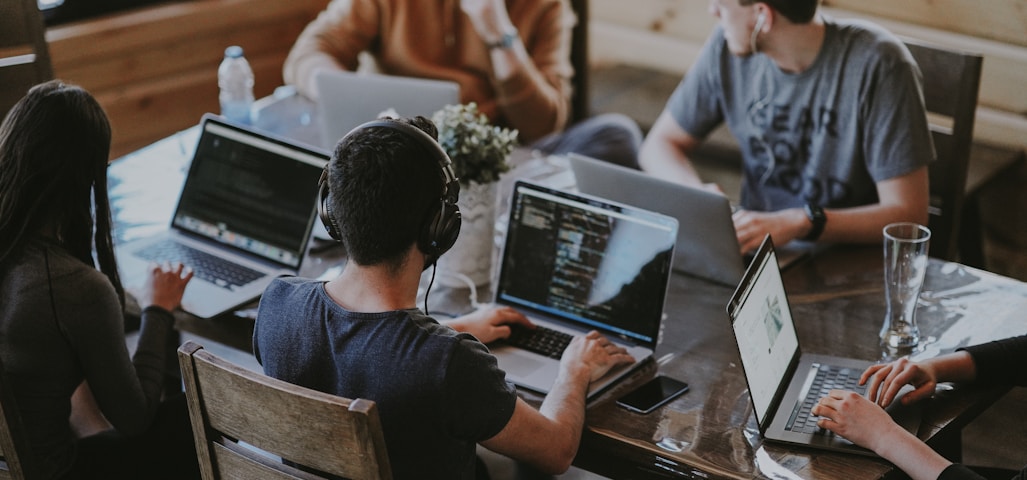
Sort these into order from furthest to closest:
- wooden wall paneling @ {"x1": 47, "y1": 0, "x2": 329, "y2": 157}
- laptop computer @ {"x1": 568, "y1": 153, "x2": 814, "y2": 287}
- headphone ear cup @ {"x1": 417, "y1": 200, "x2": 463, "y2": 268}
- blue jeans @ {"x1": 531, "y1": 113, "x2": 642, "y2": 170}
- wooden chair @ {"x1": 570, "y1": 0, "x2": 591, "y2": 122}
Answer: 1. wooden wall paneling @ {"x1": 47, "y1": 0, "x2": 329, "y2": 157}
2. wooden chair @ {"x1": 570, "y1": 0, "x2": 591, "y2": 122}
3. blue jeans @ {"x1": 531, "y1": 113, "x2": 642, "y2": 170}
4. laptop computer @ {"x1": 568, "y1": 153, "x2": 814, "y2": 287}
5. headphone ear cup @ {"x1": 417, "y1": 200, "x2": 463, "y2": 268}

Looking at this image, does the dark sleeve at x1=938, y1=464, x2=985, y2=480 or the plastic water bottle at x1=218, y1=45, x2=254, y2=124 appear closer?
the dark sleeve at x1=938, y1=464, x2=985, y2=480

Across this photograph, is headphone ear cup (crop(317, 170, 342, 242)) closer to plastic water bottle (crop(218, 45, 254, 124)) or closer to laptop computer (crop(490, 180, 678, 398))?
laptop computer (crop(490, 180, 678, 398))

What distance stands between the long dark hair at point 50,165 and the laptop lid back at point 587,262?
71cm

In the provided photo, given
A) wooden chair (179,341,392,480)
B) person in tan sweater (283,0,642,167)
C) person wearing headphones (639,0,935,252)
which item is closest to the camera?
wooden chair (179,341,392,480)

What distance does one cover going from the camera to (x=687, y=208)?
6.48 feet

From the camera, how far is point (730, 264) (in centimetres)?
203

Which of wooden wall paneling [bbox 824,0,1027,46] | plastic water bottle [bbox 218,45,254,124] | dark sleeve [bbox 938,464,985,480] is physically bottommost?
dark sleeve [bbox 938,464,985,480]

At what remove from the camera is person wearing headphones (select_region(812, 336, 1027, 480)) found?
1.51m

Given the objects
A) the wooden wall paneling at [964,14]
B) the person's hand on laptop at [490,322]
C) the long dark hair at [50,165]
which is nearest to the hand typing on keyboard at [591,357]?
the person's hand on laptop at [490,322]

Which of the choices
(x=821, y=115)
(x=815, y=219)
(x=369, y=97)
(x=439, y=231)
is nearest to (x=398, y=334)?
(x=439, y=231)

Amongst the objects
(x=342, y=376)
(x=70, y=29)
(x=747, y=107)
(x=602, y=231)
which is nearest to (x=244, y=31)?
(x=70, y=29)

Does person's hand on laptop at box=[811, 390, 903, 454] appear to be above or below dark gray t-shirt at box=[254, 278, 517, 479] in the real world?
below

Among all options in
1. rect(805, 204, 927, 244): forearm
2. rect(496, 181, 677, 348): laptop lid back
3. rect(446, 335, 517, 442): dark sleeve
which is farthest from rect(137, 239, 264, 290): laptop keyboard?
rect(805, 204, 927, 244): forearm

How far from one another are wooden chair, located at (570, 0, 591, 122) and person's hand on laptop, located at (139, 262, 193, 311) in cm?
190
